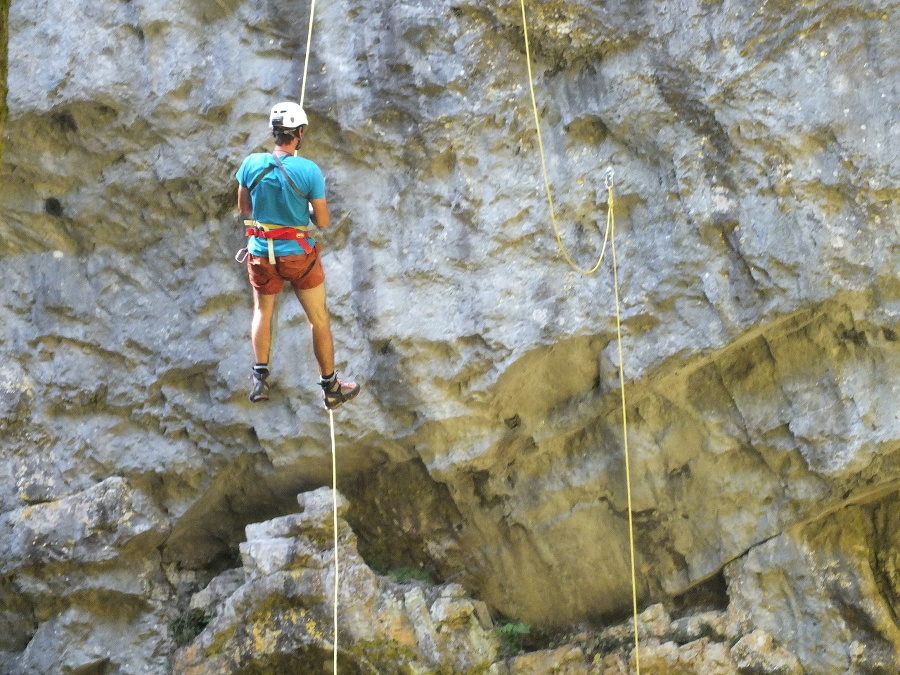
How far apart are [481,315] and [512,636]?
247 cm

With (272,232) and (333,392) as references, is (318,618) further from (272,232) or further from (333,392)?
(272,232)

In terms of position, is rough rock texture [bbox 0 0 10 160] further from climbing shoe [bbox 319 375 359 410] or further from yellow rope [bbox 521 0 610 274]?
yellow rope [bbox 521 0 610 274]

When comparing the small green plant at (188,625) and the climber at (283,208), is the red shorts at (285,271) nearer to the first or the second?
the climber at (283,208)

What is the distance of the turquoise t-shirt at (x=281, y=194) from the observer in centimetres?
545

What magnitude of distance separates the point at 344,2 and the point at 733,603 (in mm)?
4980

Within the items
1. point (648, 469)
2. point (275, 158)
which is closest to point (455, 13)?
point (275, 158)

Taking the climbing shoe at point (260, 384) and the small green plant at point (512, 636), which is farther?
the small green plant at point (512, 636)

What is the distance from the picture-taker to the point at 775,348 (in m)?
6.67

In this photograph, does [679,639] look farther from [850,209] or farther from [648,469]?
[850,209]

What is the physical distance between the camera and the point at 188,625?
7488 millimetres

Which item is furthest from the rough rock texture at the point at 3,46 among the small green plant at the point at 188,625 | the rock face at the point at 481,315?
the small green plant at the point at 188,625

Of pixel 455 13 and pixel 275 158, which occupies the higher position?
pixel 455 13

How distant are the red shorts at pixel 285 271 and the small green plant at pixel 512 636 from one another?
10.6 ft

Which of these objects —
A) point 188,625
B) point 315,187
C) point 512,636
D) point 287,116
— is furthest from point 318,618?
point 287,116
